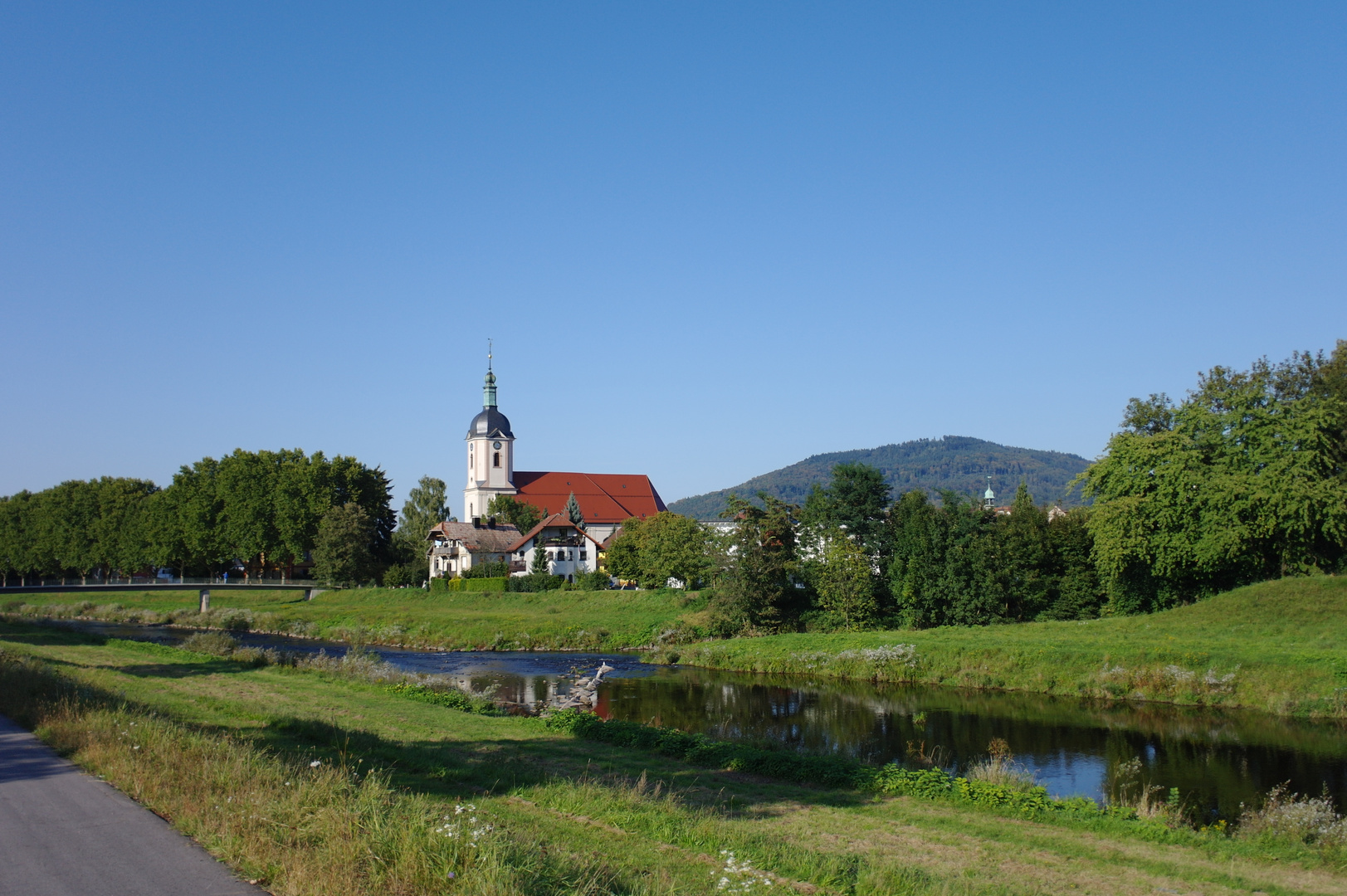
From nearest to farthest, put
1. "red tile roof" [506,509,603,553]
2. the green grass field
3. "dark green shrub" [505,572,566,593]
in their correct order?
the green grass field, "dark green shrub" [505,572,566,593], "red tile roof" [506,509,603,553]

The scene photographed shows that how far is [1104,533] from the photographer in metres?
41.2

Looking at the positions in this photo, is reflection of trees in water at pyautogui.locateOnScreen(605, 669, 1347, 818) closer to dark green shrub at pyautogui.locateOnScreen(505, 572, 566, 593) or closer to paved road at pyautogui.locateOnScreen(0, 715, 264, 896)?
paved road at pyautogui.locateOnScreen(0, 715, 264, 896)

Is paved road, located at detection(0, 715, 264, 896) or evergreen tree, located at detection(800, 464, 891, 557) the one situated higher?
evergreen tree, located at detection(800, 464, 891, 557)

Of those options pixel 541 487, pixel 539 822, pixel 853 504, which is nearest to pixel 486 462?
pixel 541 487

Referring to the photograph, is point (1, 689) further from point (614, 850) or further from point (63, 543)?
point (63, 543)

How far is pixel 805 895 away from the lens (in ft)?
28.7

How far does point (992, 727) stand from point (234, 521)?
70.9m

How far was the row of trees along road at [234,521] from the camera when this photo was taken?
75375 millimetres

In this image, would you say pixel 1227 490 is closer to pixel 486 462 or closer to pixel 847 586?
pixel 847 586

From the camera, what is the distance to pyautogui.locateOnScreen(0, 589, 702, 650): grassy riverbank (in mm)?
46188

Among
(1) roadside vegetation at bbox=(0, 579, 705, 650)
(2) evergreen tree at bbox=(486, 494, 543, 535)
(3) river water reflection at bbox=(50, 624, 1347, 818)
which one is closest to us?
(3) river water reflection at bbox=(50, 624, 1347, 818)

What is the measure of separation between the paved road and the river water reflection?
14011 mm

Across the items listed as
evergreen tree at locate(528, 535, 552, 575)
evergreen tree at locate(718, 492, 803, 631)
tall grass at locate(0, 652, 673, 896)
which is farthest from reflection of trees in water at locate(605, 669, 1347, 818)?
evergreen tree at locate(528, 535, 552, 575)

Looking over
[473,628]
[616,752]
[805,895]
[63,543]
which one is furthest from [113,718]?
[63,543]
